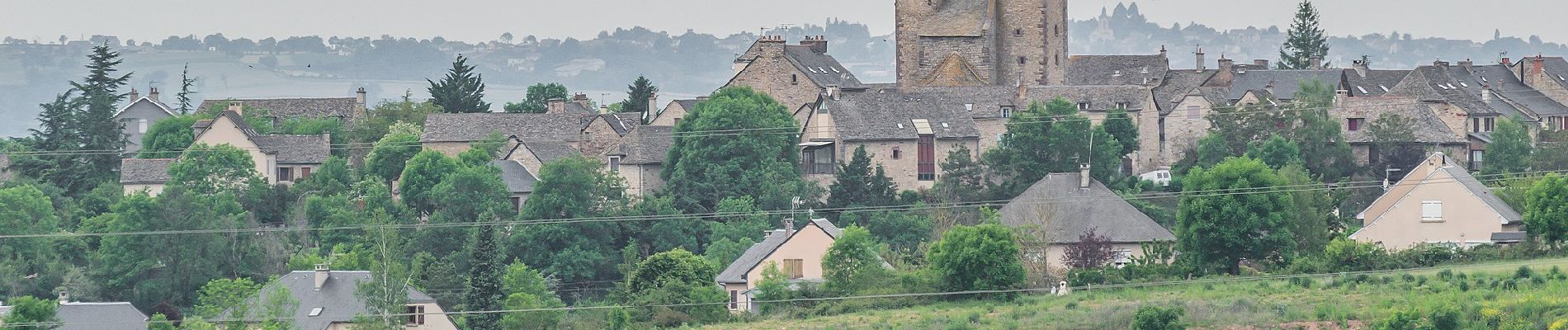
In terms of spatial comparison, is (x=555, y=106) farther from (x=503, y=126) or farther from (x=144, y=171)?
(x=144, y=171)

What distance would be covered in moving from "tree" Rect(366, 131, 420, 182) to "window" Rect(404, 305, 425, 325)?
67.2 ft

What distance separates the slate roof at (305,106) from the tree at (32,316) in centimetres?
3799

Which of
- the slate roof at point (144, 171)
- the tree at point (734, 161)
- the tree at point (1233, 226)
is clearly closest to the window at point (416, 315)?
the tree at point (734, 161)

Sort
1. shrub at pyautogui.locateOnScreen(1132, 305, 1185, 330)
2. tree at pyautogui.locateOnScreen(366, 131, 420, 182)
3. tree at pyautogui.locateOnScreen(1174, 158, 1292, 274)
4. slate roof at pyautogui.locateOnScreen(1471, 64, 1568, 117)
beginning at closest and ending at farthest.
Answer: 1. shrub at pyautogui.locateOnScreen(1132, 305, 1185, 330)
2. tree at pyautogui.locateOnScreen(1174, 158, 1292, 274)
3. tree at pyautogui.locateOnScreen(366, 131, 420, 182)
4. slate roof at pyautogui.locateOnScreen(1471, 64, 1568, 117)

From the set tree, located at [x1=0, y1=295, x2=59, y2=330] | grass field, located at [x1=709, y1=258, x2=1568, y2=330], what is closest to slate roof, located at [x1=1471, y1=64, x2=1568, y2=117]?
grass field, located at [x1=709, y1=258, x2=1568, y2=330]

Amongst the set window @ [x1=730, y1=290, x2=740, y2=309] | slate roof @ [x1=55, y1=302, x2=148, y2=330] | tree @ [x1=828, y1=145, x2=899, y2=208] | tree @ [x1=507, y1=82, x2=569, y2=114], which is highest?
tree @ [x1=507, y1=82, x2=569, y2=114]

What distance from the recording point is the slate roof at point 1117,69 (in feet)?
342

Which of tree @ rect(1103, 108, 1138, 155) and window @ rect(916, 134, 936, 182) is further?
tree @ rect(1103, 108, 1138, 155)

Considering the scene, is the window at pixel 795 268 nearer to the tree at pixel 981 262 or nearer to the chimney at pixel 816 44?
the tree at pixel 981 262

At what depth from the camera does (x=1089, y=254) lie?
7269 cm

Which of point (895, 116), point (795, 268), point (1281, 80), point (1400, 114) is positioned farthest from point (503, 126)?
point (1400, 114)

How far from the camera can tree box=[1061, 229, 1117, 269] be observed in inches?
2862

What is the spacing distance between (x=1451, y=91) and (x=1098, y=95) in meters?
16.8

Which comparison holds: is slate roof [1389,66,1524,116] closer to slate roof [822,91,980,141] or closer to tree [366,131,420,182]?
slate roof [822,91,980,141]
